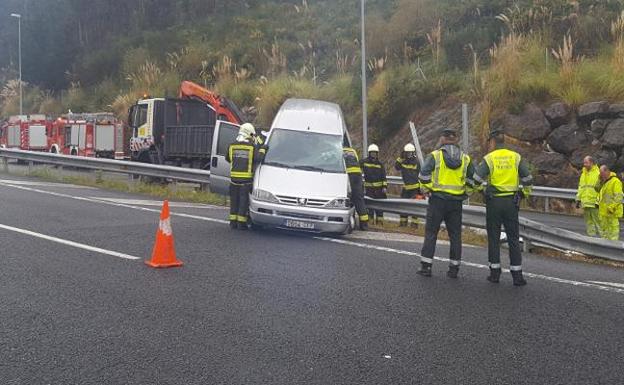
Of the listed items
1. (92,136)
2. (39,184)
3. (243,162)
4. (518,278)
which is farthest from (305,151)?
(92,136)

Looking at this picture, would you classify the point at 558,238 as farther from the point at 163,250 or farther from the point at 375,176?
the point at 163,250

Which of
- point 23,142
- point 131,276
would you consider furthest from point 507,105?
point 23,142

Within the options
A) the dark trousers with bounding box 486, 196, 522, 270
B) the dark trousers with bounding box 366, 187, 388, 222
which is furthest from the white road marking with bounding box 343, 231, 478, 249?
the dark trousers with bounding box 486, 196, 522, 270

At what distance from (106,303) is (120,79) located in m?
39.7

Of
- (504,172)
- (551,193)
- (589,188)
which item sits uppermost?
(504,172)

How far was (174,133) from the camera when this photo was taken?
23266 millimetres

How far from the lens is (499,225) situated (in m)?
7.98

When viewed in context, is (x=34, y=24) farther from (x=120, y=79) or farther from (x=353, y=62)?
(x=353, y=62)

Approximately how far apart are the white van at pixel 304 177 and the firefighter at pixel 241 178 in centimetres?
19

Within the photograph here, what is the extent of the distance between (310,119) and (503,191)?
16.7 feet

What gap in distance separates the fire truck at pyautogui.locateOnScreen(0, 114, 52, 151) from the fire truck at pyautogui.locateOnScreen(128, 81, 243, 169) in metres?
11.6

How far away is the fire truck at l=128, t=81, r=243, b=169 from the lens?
22875 mm

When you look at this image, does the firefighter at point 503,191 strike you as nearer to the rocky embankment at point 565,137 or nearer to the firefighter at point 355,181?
the firefighter at point 355,181

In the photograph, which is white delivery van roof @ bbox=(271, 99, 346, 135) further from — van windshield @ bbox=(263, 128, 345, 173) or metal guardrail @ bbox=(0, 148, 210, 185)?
metal guardrail @ bbox=(0, 148, 210, 185)
